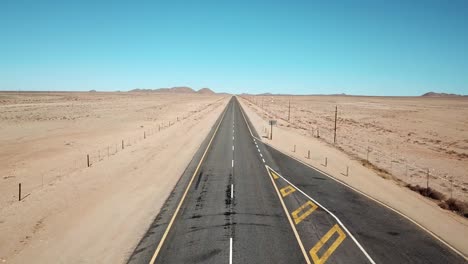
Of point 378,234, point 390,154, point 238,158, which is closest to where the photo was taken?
Result: point 378,234

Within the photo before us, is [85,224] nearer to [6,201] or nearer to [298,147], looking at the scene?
[6,201]

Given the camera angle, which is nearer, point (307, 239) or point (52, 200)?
point (307, 239)

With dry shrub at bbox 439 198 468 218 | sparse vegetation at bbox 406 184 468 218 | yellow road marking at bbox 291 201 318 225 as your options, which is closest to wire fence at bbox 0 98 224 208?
yellow road marking at bbox 291 201 318 225

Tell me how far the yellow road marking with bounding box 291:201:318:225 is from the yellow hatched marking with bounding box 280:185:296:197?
1.94m

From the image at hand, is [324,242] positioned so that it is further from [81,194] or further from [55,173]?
[55,173]

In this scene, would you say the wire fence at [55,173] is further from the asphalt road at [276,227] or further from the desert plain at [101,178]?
the asphalt road at [276,227]

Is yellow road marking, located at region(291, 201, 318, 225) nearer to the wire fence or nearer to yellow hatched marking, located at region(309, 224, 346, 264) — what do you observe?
yellow hatched marking, located at region(309, 224, 346, 264)

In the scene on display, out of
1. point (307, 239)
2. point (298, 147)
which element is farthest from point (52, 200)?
point (298, 147)

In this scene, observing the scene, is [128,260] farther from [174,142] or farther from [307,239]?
[174,142]

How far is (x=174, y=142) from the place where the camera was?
4625 cm

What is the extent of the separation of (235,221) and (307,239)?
3.85 meters

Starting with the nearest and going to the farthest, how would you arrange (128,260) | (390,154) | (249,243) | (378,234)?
(128,260)
(249,243)
(378,234)
(390,154)

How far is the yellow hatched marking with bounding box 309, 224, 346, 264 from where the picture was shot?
14325mm

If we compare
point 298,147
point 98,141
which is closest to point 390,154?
point 298,147
